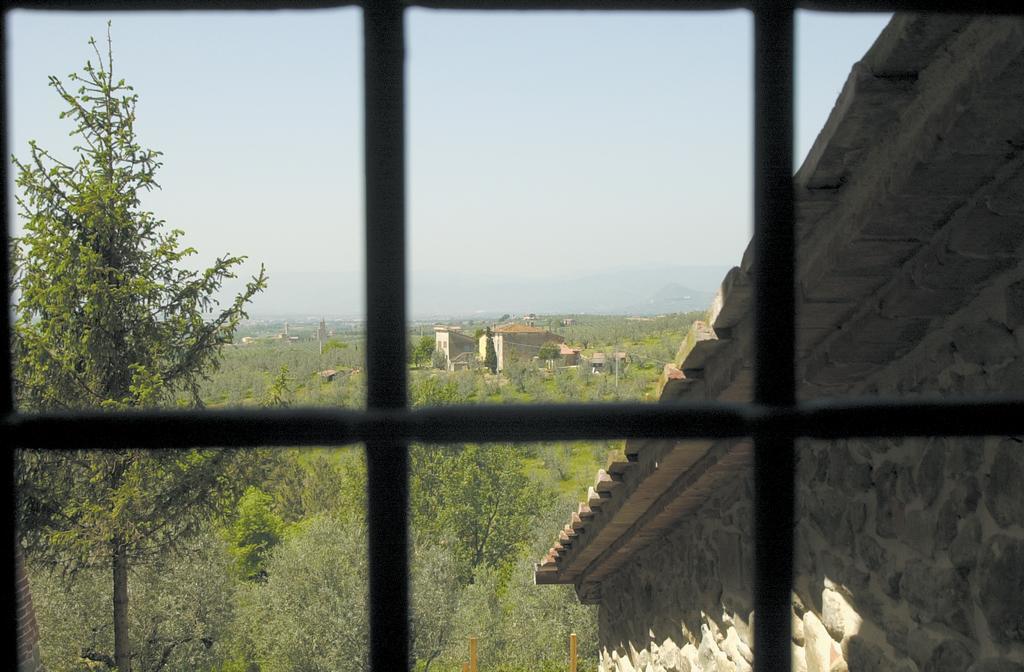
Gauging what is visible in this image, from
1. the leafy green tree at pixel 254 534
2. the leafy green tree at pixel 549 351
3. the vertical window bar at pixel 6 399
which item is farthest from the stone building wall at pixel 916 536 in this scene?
the leafy green tree at pixel 549 351

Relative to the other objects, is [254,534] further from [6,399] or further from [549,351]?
[6,399]

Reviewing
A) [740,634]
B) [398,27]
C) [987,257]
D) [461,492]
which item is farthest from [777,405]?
[461,492]

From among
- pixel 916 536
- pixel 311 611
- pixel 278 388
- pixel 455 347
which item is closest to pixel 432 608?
pixel 311 611

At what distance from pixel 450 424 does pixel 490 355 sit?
28.3 metres

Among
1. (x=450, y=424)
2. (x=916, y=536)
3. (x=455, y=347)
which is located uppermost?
(x=450, y=424)

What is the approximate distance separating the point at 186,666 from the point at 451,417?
14.4 meters

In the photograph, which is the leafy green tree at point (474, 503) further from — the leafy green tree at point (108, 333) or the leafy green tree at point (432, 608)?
the leafy green tree at point (108, 333)

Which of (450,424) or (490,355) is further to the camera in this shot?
(490,355)

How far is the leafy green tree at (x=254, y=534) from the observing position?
711 inches

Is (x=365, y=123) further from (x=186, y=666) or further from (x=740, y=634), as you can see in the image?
(x=186, y=666)

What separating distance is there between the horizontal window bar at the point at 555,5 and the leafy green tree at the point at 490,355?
27328 millimetres

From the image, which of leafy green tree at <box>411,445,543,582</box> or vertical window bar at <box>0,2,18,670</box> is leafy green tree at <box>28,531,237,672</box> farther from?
vertical window bar at <box>0,2,18,670</box>

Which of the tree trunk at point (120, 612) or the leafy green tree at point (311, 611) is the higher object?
the tree trunk at point (120, 612)

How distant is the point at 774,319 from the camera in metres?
0.46
